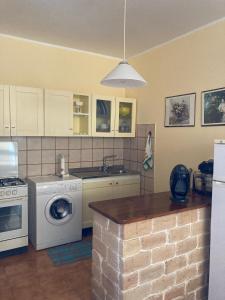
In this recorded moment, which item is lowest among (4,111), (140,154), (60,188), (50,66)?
(60,188)

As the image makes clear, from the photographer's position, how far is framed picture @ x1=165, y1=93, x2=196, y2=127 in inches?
109

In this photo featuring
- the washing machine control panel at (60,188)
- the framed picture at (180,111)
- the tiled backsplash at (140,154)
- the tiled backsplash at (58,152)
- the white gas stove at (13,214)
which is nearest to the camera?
the white gas stove at (13,214)

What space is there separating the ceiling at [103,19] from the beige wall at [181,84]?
17cm

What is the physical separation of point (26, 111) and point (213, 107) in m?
2.10

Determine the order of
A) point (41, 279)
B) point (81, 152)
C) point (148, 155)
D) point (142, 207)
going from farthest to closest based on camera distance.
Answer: point (81, 152) < point (148, 155) < point (41, 279) < point (142, 207)

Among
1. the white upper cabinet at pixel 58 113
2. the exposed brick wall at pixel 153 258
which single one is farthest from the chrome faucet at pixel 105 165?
the exposed brick wall at pixel 153 258

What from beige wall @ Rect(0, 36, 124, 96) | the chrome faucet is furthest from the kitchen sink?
beige wall @ Rect(0, 36, 124, 96)

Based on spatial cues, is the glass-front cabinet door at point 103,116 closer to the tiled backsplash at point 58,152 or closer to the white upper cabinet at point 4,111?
the tiled backsplash at point 58,152

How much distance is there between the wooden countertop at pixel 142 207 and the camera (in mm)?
1639

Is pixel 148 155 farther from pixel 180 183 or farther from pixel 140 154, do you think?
pixel 180 183

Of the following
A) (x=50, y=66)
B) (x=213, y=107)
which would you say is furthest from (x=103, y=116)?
(x=213, y=107)

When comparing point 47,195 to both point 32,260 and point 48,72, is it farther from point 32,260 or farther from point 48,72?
point 48,72

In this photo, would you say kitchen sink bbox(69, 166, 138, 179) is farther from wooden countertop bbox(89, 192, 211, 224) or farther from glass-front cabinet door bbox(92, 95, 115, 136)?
wooden countertop bbox(89, 192, 211, 224)

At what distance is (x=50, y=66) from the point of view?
3277 mm
